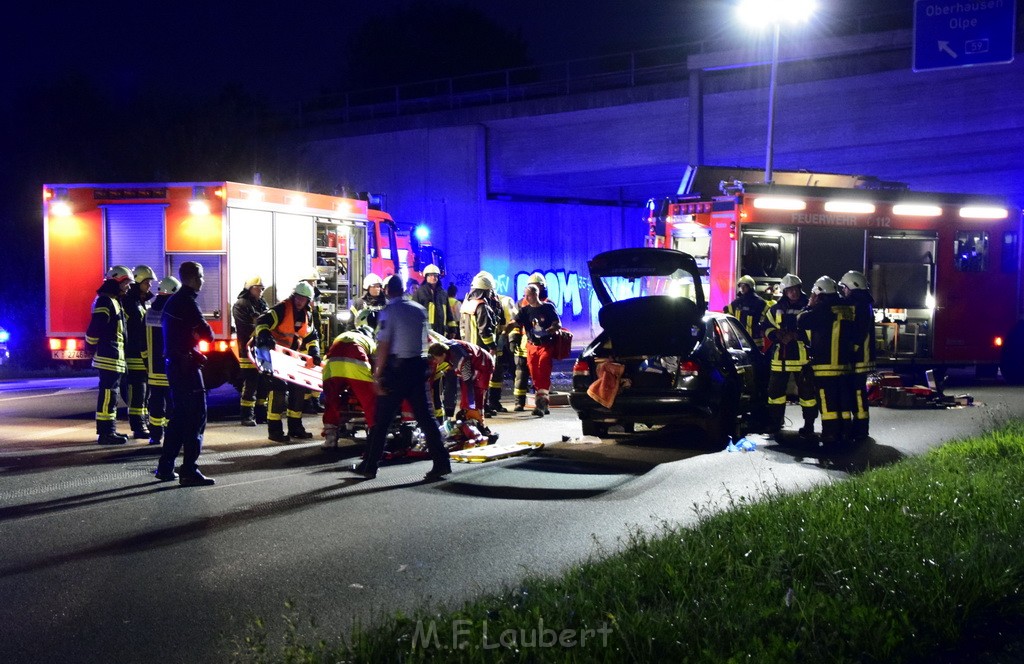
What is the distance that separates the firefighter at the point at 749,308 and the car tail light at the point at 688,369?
380 cm

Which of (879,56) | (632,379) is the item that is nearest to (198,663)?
(632,379)

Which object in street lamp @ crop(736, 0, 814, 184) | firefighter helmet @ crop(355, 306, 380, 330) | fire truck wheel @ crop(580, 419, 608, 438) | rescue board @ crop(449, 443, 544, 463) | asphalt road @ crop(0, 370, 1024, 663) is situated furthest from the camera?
street lamp @ crop(736, 0, 814, 184)

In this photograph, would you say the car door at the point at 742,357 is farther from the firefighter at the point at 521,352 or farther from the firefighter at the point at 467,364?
the firefighter at the point at 521,352

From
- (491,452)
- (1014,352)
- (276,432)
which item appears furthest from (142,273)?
(1014,352)

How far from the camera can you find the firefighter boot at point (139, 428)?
11797mm

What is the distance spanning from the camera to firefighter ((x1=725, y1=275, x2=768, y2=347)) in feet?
47.3

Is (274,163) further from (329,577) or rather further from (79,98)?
(329,577)

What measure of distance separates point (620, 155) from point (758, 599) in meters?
26.3

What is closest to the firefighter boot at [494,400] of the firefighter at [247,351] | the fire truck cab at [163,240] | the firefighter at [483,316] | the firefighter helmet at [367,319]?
the firefighter at [483,316]

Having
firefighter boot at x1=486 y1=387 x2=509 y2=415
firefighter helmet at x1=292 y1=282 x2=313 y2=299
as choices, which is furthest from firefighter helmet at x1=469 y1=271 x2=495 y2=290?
firefighter helmet at x1=292 y1=282 x2=313 y2=299

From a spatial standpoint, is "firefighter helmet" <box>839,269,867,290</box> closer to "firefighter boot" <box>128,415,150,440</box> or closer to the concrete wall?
"firefighter boot" <box>128,415,150,440</box>

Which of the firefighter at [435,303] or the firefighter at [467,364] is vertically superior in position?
the firefighter at [435,303]

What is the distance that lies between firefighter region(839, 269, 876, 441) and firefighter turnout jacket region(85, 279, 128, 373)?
7.75 m

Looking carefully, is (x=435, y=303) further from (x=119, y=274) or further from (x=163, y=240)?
(x=119, y=274)
